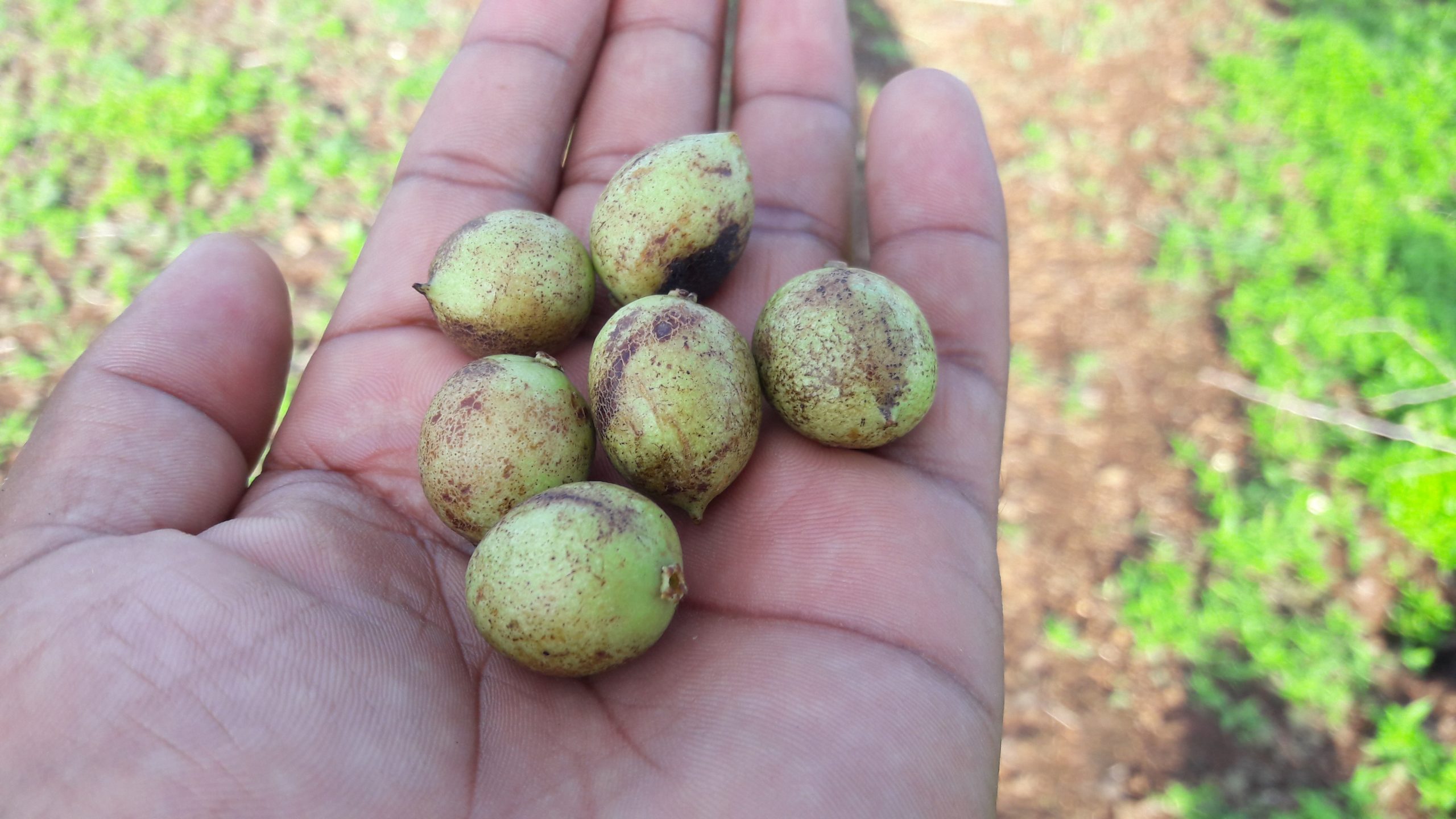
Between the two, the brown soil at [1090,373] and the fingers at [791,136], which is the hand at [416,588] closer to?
the fingers at [791,136]

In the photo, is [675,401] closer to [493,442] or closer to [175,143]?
[493,442]

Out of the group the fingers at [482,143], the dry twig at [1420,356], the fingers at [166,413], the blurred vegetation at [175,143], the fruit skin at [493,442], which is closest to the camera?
the fingers at [166,413]

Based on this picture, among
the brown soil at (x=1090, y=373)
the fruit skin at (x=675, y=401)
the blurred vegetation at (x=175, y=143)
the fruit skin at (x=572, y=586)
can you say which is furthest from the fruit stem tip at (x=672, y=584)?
the blurred vegetation at (x=175, y=143)

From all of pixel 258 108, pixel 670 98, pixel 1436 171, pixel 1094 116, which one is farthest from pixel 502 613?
pixel 1436 171

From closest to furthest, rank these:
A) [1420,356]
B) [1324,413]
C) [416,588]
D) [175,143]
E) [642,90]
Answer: [416,588]
[642,90]
[1324,413]
[1420,356]
[175,143]

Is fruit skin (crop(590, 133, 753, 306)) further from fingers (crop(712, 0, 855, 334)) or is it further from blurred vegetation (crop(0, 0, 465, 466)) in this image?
blurred vegetation (crop(0, 0, 465, 466))

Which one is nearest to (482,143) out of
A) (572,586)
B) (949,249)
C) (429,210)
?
(429,210)
